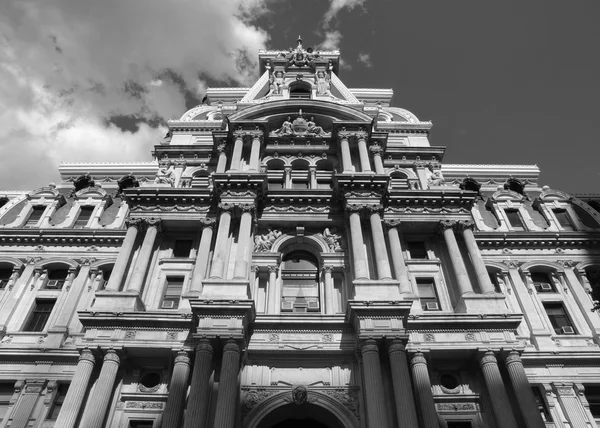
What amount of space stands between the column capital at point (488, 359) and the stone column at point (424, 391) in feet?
7.90

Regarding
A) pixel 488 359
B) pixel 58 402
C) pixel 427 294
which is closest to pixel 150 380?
pixel 58 402

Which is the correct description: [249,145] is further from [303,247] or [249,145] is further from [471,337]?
[471,337]

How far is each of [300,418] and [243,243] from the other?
862 cm

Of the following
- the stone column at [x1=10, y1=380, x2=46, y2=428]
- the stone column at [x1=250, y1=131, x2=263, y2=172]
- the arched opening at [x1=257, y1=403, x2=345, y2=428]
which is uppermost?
the stone column at [x1=250, y1=131, x2=263, y2=172]

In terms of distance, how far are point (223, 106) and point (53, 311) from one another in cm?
2030

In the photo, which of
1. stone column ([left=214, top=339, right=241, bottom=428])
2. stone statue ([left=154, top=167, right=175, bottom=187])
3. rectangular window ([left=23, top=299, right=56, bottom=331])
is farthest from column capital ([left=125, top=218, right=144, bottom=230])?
stone column ([left=214, top=339, right=241, bottom=428])

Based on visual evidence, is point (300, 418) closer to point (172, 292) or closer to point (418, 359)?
point (418, 359)

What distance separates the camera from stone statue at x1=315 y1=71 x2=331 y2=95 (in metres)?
37.4

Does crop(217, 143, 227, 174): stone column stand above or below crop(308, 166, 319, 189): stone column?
above

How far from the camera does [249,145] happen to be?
31875 millimetres

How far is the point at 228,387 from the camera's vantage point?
20.1m

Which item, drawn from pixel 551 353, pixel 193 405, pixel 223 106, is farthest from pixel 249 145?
pixel 551 353

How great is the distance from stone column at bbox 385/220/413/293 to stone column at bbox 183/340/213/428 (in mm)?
9683

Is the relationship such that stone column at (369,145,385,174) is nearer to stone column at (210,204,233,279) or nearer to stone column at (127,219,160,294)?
stone column at (210,204,233,279)
